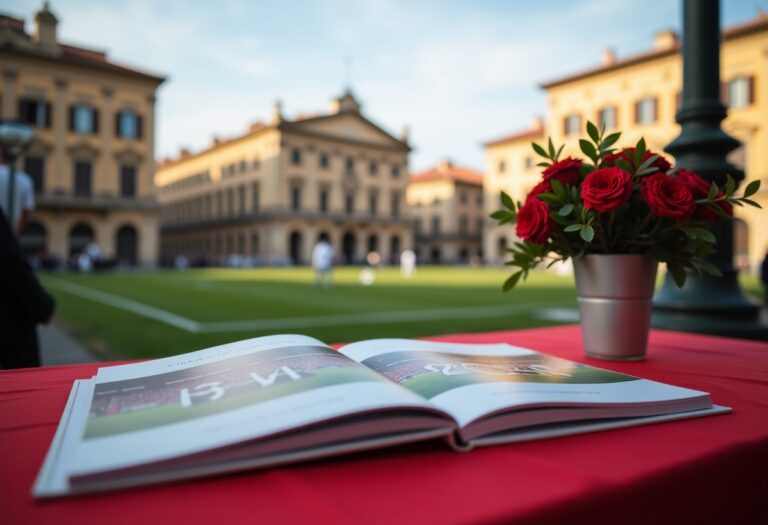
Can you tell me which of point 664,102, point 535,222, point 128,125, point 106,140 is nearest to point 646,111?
point 664,102

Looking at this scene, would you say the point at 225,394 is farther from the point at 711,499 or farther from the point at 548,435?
the point at 711,499

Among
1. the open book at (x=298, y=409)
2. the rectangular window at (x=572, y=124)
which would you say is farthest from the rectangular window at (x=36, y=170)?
the rectangular window at (x=572, y=124)

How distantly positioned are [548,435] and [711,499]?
25 cm

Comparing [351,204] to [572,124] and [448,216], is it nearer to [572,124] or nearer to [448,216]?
[448,216]

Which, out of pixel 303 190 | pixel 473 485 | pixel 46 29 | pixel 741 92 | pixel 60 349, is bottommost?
pixel 60 349

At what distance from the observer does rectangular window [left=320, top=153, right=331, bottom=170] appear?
144ft

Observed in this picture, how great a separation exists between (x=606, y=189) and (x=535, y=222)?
0.21 metres

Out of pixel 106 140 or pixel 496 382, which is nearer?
pixel 496 382

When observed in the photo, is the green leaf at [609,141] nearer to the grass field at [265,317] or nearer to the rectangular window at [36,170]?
the grass field at [265,317]

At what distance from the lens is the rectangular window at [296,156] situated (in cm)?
4217

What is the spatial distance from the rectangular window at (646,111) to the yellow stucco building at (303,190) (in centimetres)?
2135

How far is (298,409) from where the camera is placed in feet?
2.35

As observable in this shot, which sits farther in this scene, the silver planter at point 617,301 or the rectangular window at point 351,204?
the rectangular window at point 351,204

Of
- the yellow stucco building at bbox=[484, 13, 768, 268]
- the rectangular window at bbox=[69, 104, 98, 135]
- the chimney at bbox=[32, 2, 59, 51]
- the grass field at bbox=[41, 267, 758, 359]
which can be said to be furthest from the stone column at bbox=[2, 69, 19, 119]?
the yellow stucco building at bbox=[484, 13, 768, 268]
